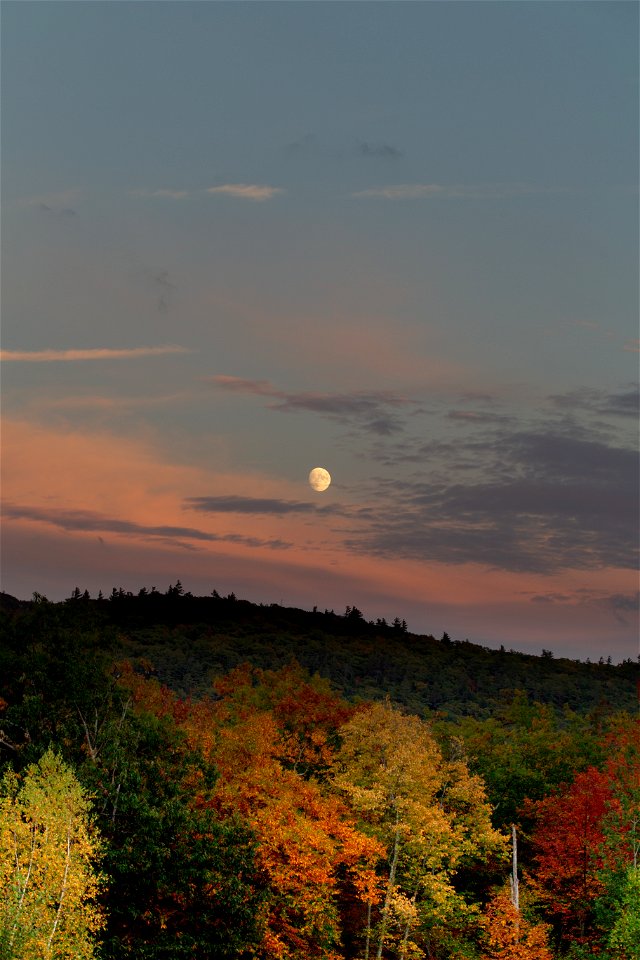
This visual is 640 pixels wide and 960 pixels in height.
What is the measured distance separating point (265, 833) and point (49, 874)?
15.8 metres

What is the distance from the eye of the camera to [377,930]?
6656 cm

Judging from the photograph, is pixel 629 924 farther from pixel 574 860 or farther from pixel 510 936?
pixel 574 860

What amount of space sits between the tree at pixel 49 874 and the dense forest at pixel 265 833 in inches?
5.0

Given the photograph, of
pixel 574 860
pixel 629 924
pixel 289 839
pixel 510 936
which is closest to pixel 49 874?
pixel 289 839

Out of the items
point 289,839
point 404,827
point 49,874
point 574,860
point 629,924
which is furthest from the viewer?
point 574,860

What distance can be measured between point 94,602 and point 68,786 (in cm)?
2489

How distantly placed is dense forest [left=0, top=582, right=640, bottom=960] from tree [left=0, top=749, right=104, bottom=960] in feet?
0.42

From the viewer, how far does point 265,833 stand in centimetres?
6244

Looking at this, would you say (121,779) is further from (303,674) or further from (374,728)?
(303,674)

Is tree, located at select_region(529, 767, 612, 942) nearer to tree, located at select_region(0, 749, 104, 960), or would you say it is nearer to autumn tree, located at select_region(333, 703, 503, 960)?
autumn tree, located at select_region(333, 703, 503, 960)

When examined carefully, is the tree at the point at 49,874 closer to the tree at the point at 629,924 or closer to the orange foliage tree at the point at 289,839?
the orange foliage tree at the point at 289,839

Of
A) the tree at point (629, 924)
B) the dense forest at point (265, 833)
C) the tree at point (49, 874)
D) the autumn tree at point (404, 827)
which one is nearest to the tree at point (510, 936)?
the dense forest at point (265, 833)

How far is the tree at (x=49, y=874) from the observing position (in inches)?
1783

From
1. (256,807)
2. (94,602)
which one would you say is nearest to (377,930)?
(256,807)
